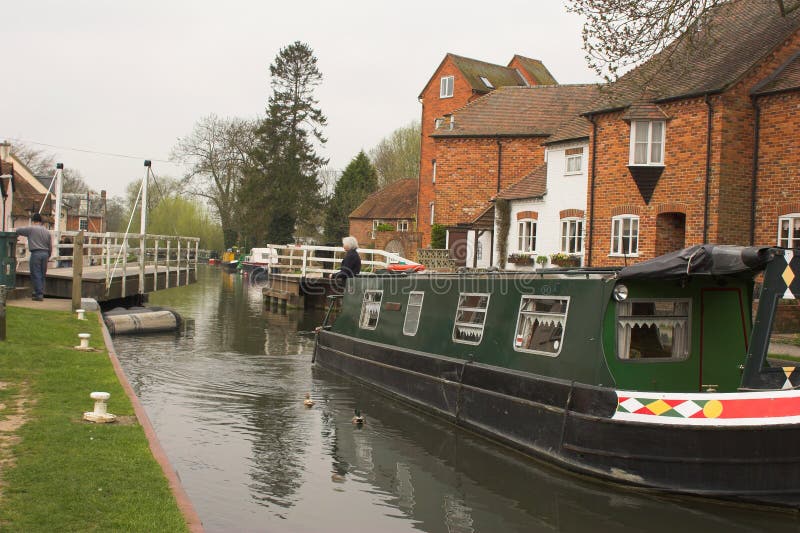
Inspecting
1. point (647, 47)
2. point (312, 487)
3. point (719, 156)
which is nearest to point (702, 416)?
point (312, 487)

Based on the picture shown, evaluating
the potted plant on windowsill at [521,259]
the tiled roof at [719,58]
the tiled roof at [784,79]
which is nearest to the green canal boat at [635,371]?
the tiled roof at [719,58]

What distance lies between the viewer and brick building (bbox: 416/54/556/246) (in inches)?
1699

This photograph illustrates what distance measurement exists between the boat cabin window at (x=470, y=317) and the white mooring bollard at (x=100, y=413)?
16.0ft

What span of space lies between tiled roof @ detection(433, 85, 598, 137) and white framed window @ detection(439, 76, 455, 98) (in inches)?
337

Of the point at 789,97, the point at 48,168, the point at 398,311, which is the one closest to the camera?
the point at 398,311

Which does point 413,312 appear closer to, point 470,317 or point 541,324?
point 470,317

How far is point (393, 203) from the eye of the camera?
56.5 metres

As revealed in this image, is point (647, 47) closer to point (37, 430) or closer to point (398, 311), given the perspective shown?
point (398, 311)

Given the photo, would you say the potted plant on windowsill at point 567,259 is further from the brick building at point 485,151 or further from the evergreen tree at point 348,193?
the evergreen tree at point 348,193

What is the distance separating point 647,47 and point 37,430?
1505 cm

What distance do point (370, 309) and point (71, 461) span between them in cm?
834

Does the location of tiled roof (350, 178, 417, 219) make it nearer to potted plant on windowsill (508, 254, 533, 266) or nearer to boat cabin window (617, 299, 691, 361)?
potted plant on windowsill (508, 254, 533, 266)

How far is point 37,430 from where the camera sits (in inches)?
287

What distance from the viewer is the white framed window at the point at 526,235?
2828cm
